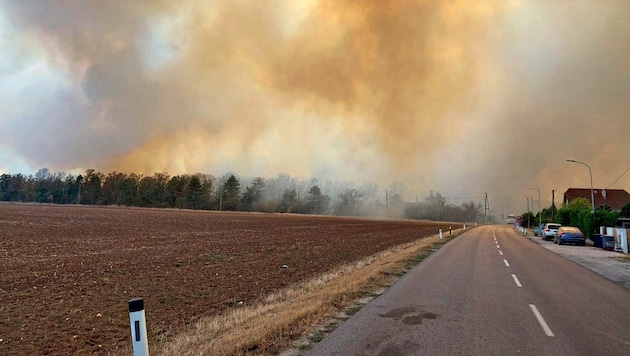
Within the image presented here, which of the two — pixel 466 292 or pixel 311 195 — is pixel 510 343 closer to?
pixel 466 292

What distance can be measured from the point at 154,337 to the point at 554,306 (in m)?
9.35

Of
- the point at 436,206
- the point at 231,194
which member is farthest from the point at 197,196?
the point at 436,206

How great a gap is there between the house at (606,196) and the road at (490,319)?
114 metres

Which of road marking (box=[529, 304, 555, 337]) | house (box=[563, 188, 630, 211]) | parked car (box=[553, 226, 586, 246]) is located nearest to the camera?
road marking (box=[529, 304, 555, 337])

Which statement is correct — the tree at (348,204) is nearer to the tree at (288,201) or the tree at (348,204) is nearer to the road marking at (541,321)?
the tree at (288,201)

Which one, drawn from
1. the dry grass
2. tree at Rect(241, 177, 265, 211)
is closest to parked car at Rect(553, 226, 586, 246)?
the dry grass

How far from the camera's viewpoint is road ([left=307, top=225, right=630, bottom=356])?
600 cm

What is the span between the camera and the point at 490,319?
7.80 m

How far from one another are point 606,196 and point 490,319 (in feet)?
411

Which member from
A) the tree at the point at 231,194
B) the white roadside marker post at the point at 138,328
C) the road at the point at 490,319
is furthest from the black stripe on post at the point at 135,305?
the tree at the point at 231,194

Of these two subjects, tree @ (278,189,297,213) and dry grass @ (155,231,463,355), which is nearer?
dry grass @ (155,231,463,355)

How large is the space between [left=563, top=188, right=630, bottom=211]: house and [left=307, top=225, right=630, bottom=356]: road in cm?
11400

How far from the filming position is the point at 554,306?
9117 millimetres

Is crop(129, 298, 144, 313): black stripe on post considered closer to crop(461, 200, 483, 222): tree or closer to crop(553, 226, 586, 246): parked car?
crop(553, 226, 586, 246): parked car
